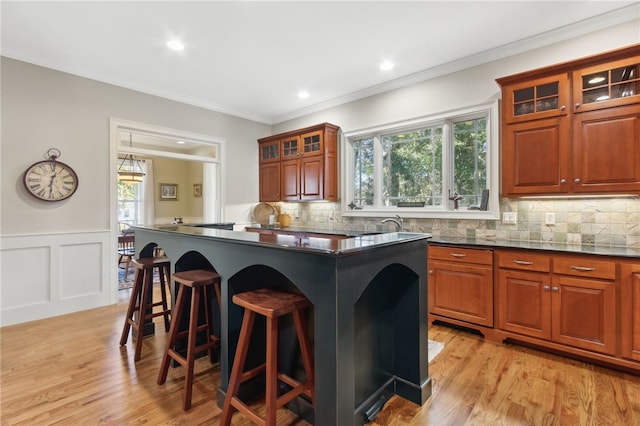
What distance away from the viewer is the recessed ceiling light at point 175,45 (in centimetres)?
306

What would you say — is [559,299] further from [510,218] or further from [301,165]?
[301,165]

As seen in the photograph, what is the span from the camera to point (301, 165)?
15.7 ft

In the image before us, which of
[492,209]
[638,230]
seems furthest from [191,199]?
[638,230]

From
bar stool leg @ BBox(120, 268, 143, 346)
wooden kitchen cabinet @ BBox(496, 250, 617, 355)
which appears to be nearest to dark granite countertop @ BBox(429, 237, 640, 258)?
wooden kitchen cabinet @ BBox(496, 250, 617, 355)

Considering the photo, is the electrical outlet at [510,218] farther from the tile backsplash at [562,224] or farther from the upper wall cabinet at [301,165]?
the upper wall cabinet at [301,165]

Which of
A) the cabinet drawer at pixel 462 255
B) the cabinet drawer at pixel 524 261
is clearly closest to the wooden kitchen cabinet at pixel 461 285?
the cabinet drawer at pixel 462 255

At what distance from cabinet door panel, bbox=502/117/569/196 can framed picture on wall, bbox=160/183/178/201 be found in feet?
24.2

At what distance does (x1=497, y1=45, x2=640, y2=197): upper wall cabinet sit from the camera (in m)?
2.36

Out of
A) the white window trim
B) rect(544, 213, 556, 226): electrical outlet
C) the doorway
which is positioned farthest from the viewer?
the doorway

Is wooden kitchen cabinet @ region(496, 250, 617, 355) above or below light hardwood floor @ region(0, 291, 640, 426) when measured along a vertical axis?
above

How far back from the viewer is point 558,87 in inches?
104

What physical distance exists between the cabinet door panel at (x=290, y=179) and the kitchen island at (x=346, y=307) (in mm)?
2766

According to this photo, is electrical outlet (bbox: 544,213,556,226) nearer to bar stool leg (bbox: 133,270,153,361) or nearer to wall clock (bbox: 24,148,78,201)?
bar stool leg (bbox: 133,270,153,361)

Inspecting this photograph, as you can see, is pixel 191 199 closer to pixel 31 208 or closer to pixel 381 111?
pixel 31 208
